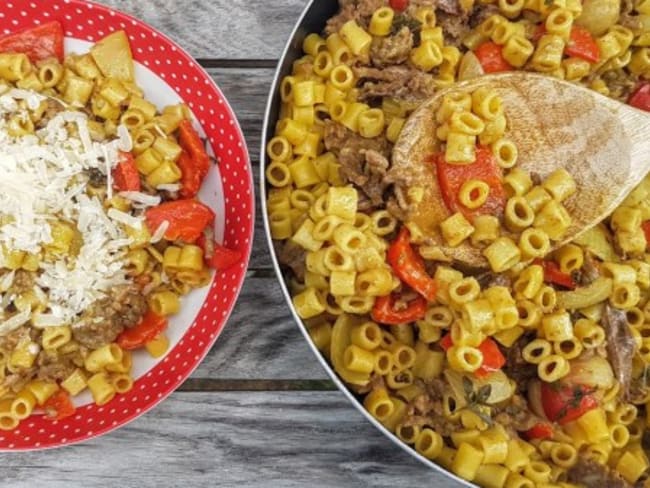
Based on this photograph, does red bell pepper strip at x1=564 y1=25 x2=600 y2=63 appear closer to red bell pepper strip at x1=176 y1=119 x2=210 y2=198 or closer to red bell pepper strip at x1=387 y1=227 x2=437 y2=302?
red bell pepper strip at x1=387 y1=227 x2=437 y2=302

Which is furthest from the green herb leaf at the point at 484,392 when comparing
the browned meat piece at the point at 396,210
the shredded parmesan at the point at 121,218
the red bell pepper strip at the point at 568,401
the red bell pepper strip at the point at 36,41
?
the red bell pepper strip at the point at 36,41

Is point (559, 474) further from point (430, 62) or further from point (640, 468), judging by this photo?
point (430, 62)

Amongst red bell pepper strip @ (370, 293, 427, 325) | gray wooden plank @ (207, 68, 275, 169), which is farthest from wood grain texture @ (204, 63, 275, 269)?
red bell pepper strip @ (370, 293, 427, 325)

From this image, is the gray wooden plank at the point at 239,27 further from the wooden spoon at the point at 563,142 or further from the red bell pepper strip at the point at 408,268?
the red bell pepper strip at the point at 408,268

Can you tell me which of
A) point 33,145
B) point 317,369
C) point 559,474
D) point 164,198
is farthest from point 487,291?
point 33,145

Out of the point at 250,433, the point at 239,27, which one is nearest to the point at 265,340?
the point at 250,433

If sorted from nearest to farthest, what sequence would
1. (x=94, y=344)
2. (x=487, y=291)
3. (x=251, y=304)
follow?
(x=487, y=291)
(x=94, y=344)
(x=251, y=304)
